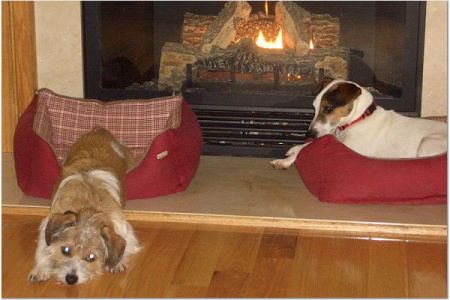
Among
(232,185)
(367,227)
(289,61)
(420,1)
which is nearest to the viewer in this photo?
(367,227)

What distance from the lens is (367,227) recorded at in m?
3.61

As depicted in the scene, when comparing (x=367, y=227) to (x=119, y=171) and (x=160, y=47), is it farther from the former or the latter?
(x=160, y=47)

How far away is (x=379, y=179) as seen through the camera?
3.76 meters

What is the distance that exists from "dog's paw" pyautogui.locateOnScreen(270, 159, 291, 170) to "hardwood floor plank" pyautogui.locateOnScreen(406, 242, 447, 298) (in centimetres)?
106

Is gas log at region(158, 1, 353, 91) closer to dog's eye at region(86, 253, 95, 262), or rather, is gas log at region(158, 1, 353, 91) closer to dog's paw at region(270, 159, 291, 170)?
dog's paw at region(270, 159, 291, 170)

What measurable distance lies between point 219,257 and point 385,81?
6.34 ft

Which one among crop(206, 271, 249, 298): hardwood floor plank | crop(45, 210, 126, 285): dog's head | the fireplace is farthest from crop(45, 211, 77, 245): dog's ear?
the fireplace

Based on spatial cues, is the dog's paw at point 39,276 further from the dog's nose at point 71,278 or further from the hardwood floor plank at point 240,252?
the hardwood floor plank at point 240,252

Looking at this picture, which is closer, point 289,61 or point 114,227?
point 114,227

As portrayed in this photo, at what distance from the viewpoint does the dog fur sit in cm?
301

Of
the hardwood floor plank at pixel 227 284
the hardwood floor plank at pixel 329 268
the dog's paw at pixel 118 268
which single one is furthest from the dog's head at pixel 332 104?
the dog's paw at pixel 118 268

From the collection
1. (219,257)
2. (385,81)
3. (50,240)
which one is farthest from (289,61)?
(50,240)

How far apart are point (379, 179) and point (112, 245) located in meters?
1.38

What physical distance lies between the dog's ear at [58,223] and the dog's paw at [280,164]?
160 cm
